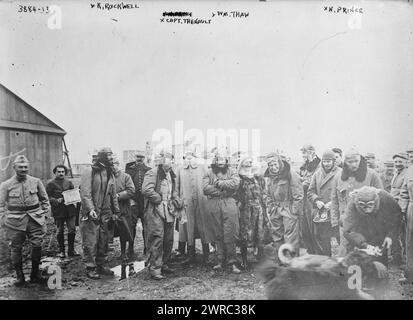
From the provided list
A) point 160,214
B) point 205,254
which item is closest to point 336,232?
point 205,254

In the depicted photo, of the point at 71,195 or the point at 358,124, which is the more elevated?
the point at 358,124

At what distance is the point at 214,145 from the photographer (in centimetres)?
373

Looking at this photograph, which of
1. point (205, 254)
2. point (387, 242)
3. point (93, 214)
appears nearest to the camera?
point (93, 214)

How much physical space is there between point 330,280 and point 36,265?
323 centimetres

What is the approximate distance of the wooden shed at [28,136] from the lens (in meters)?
3.70

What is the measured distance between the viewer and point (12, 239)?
3.53 metres

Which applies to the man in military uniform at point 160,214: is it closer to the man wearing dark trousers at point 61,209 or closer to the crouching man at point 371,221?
the man wearing dark trousers at point 61,209

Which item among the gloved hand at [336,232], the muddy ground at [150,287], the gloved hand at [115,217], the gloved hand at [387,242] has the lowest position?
the muddy ground at [150,287]

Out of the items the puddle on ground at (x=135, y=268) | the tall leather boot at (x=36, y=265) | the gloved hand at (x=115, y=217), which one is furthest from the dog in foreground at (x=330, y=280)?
the tall leather boot at (x=36, y=265)

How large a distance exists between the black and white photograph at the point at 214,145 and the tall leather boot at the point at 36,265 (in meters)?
0.02

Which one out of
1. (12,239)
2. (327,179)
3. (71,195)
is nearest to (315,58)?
(327,179)

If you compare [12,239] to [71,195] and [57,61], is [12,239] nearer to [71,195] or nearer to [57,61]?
[71,195]

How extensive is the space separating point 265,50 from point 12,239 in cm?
349

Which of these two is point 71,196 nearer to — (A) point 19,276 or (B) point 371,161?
(A) point 19,276
